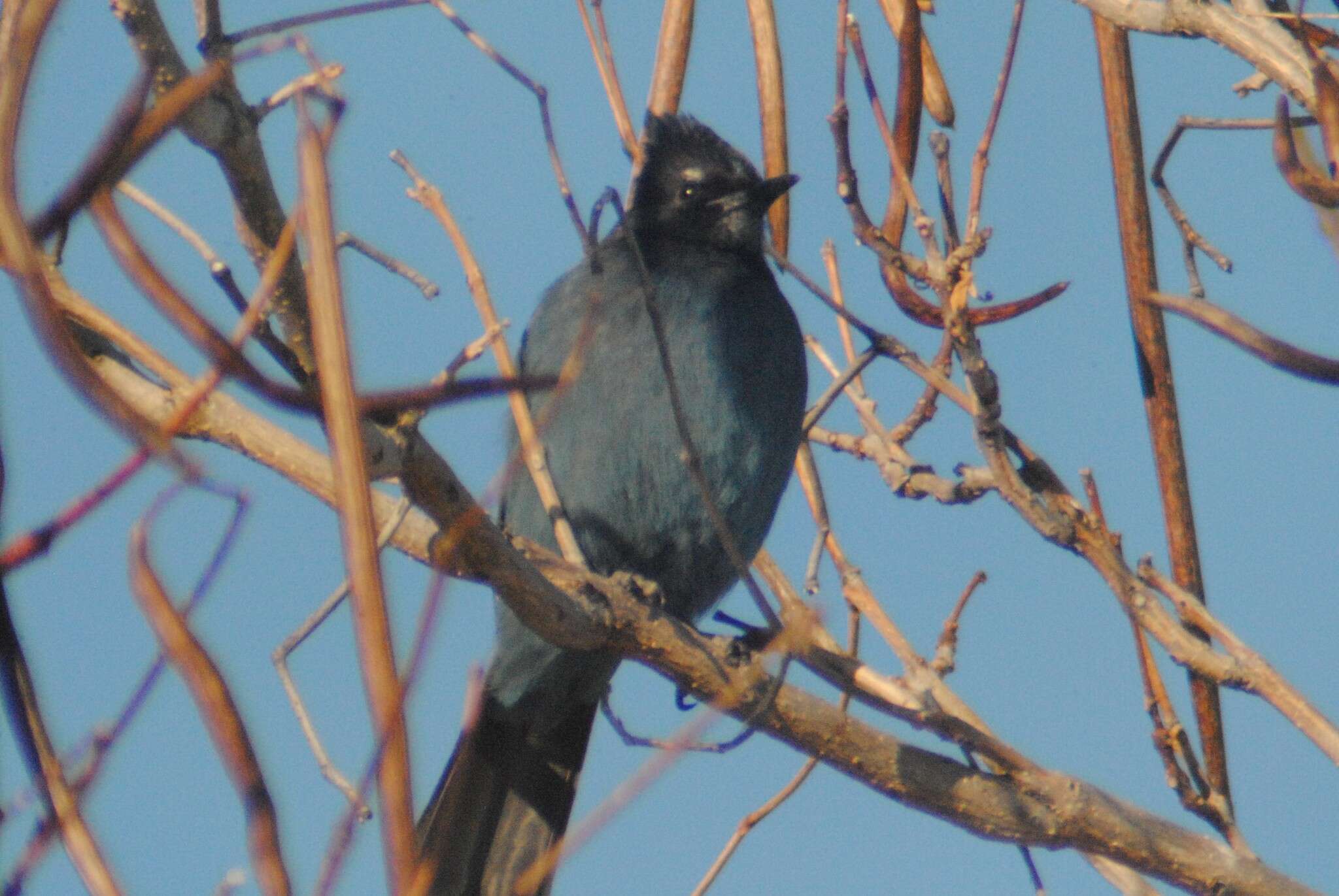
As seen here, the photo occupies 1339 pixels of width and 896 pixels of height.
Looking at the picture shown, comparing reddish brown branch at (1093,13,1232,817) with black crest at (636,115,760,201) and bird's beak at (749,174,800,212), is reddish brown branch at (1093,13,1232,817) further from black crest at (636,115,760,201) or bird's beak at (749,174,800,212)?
black crest at (636,115,760,201)

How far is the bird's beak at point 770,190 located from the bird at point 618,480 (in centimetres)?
2

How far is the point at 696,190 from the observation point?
4.73 meters

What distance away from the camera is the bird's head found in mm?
4594

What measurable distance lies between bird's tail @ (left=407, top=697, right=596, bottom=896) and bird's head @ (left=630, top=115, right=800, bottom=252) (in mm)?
1416

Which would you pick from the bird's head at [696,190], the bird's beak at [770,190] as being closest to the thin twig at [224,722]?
the bird's beak at [770,190]

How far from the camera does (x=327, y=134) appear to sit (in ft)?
3.37

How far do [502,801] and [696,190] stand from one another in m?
1.87

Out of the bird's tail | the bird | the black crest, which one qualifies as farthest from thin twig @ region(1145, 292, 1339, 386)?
the black crest

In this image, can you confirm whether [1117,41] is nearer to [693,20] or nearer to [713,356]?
[693,20]

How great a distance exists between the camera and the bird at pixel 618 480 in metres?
3.89

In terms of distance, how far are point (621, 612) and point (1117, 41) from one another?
1.44 metres

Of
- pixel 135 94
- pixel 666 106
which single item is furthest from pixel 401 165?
pixel 135 94

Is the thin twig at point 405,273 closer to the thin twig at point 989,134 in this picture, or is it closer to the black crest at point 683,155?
the thin twig at point 989,134

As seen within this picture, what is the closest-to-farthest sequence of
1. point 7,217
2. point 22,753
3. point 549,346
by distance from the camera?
point 7,217
point 22,753
point 549,346
